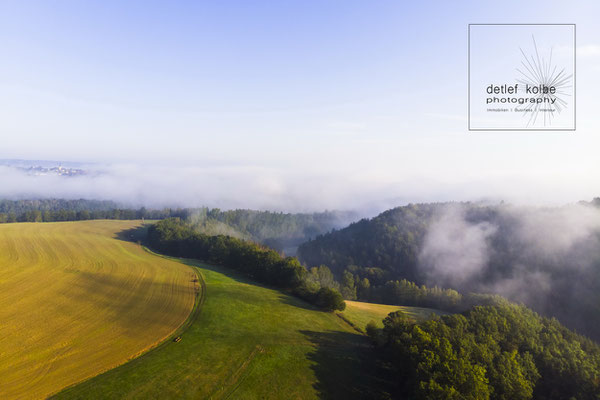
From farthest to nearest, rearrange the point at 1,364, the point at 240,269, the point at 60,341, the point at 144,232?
1. the point at 144,232
2. the point at 240,269
3. the point at 60,341
4. the point at 1,364

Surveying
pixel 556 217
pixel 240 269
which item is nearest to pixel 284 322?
pixel 240 269

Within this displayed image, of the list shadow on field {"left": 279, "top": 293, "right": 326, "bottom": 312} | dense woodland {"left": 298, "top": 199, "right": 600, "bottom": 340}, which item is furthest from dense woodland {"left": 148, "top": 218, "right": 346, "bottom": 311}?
dense woodland {"left": 298, "top": 199, "right": 600, "bottom": 340}

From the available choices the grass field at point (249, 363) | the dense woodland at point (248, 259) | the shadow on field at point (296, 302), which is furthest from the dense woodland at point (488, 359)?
the dense woodland at point (248, 259)

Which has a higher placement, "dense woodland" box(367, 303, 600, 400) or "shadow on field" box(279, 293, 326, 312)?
"dense woodland" box(367, 303, 600, 400)

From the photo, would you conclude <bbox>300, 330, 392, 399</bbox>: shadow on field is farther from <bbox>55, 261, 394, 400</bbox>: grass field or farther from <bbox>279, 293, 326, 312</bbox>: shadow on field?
<bbox>279, 293, 326, 312</bbox>: shadow on field

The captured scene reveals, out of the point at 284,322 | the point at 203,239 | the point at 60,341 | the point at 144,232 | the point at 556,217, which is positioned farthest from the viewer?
the point at 556,217

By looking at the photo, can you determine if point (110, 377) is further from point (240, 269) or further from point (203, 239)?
point (203, 239)

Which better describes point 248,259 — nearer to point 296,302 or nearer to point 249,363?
point 296,302
